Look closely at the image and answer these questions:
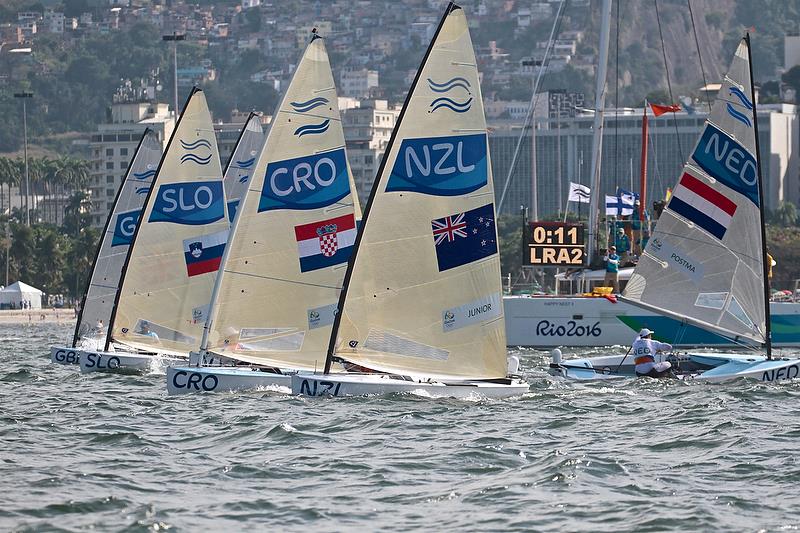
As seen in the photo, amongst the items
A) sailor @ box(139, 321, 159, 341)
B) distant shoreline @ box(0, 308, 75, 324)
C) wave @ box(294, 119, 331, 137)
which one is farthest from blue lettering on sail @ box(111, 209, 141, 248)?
distant shoreline @ box(0, 308, 75, 324)

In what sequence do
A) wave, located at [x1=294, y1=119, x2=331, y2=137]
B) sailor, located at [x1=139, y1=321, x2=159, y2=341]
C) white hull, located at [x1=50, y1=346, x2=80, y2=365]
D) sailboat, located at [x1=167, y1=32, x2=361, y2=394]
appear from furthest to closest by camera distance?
white hull, located at [x1=50, y1=346, x2=80, y2=365], sailor, located at [x1=139, y1=321, x2=159, y2=341], wave, located at [x1=294, y1=119, x2=331, y2=137], sailboat, located at [x1=167, y1=32, x2=361, y2=394]

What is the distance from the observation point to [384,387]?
93.0 ft

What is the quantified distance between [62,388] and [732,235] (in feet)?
44.6

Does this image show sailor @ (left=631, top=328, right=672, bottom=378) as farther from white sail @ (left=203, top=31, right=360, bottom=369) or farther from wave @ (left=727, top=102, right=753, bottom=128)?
white sail @ (left=203, top=31, right=360, bottom=369)

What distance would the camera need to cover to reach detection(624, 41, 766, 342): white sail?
1357 inches

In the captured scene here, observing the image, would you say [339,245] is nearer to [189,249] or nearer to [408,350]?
[408,350]

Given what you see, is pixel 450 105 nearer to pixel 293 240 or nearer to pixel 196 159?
pixel 293 240

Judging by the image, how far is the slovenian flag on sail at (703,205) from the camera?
34531 mm

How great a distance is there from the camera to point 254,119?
139 ft

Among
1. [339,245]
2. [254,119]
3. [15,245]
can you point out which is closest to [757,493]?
[339,245]

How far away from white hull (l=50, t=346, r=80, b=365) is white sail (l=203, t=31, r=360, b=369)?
34.1 ft

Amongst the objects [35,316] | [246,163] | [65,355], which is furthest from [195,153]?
[35,316]

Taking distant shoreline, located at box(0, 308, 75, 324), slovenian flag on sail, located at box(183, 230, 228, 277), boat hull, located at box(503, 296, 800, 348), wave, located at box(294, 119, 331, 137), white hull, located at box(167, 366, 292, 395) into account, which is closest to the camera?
white hull, located at box(167, 366, 292, 395)

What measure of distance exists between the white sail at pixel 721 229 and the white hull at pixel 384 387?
719cm
